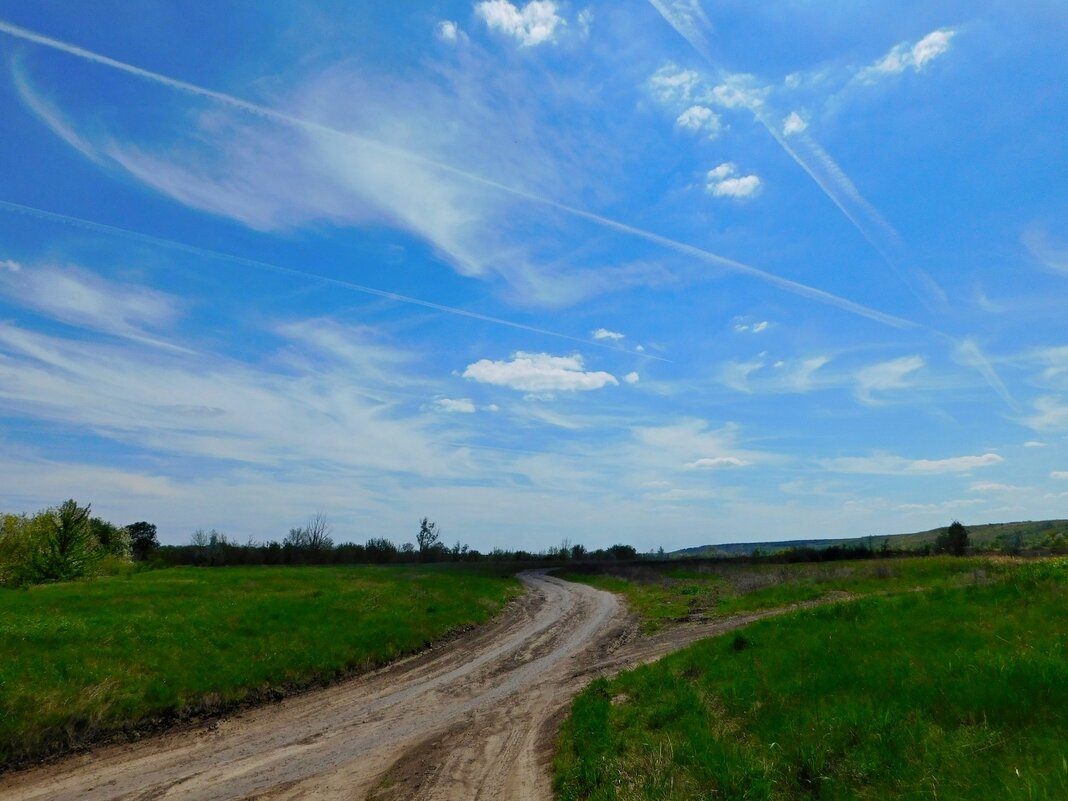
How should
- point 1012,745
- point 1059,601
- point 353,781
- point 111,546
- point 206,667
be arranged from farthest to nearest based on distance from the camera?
point 111,546 < point 206,667 < point 1059,601 < point 353,781 < point 1012,745

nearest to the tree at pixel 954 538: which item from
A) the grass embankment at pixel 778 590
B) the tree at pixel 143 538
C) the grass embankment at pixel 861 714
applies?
the grass embankment at pixel 778 590

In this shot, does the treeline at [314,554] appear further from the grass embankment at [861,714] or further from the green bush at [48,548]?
the grass embankment at [861,714]

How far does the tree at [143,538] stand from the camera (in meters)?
94.2

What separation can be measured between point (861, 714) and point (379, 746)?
36.1 feet

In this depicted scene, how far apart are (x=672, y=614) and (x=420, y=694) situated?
19.3 meters

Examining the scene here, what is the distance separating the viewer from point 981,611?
14.9m

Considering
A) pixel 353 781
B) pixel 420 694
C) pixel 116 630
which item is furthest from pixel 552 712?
pixel 116 630

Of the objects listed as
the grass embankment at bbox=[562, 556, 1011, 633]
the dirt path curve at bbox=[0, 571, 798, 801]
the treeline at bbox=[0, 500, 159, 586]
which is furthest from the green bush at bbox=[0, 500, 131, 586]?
the grass embankment at bbox=[562, 556, 1011, 633]

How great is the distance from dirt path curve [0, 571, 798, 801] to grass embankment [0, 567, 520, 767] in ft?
3.42

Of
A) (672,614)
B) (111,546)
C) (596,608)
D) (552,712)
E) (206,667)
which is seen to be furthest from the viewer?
(111,546)

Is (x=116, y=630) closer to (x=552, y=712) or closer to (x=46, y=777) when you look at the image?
(x=46, y=777)

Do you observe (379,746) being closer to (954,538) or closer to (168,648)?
(168,648)

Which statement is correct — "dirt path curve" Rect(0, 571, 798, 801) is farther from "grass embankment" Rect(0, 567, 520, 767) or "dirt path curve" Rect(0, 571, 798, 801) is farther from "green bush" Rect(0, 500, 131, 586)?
"green bush" Rect(0, 500, 131, 586)

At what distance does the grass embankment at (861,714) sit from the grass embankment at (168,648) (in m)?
10.9
